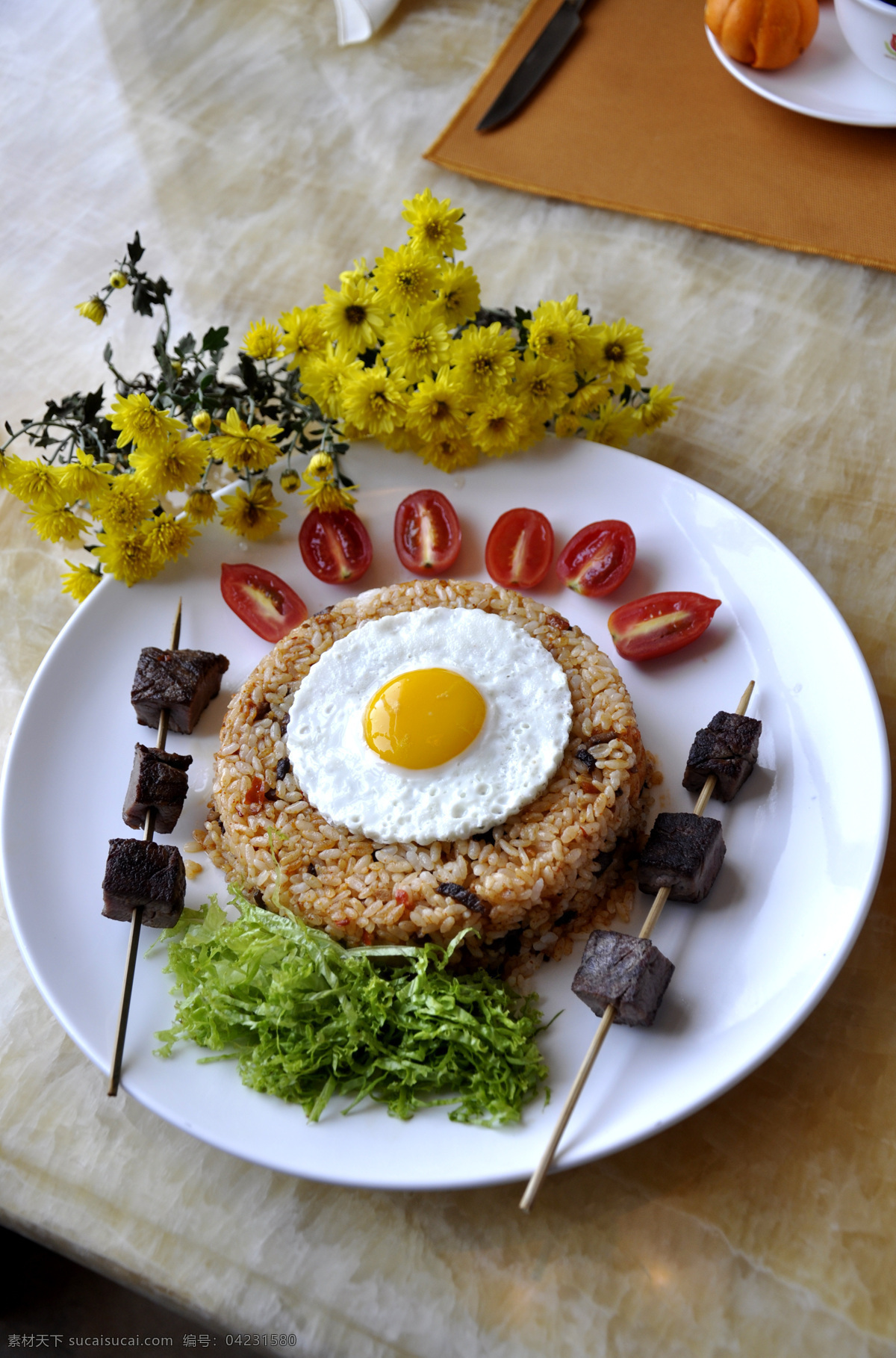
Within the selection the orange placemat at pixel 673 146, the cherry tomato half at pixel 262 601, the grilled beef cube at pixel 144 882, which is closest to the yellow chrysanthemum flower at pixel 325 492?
the cherry tomato half at pixel 262 601

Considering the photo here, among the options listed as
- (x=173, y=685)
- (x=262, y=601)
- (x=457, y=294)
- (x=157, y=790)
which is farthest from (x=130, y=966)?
(x=457, y=294)

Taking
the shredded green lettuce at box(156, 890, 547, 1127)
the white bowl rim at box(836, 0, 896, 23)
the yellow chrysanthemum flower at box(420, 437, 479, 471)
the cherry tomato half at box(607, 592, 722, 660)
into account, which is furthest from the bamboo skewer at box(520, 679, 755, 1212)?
the white bowl rim at box(836, 0, 896, 23)

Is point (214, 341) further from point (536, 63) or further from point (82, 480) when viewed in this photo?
point (536, 63)

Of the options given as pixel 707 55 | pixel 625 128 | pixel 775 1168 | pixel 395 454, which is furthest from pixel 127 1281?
pixel 707 55

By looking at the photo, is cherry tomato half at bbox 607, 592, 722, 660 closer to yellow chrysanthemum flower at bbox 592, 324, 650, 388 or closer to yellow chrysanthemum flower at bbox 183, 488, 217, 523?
yellow chrysanthemum flower at bbox 592, 324, 650, 388

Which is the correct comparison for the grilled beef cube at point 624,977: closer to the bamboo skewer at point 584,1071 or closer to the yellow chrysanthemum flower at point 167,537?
the bamboo skewer at point 584,1071
